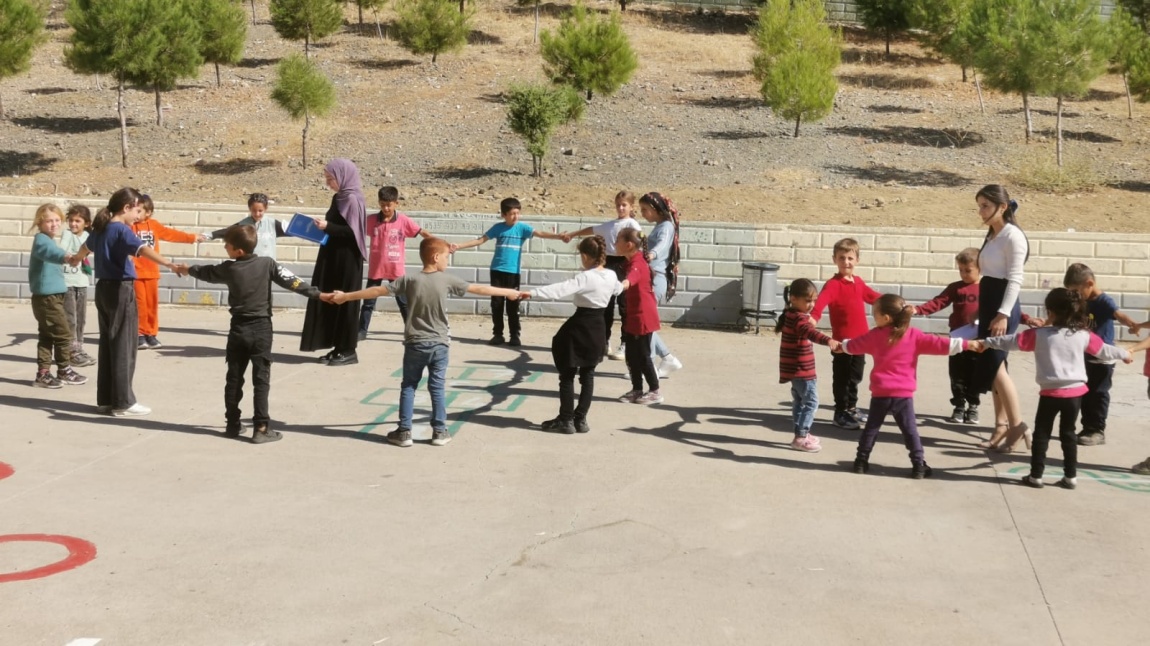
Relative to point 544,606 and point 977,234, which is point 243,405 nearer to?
point 544,606

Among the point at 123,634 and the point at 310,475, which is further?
the point at 310,475

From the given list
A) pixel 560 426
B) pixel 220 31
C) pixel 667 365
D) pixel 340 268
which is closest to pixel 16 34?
pixel 220 31

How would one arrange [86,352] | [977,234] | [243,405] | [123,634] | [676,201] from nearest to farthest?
[123,634], [243,405], [86,352], [977,234], [676,201]

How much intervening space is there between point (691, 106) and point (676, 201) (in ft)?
30.3

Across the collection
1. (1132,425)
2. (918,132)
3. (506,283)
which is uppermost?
(918,132)

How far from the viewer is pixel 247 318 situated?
26.8 feet

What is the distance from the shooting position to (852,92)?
34.5 meters

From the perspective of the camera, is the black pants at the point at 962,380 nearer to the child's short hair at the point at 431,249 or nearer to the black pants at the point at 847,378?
the black pants at the point at 847,378

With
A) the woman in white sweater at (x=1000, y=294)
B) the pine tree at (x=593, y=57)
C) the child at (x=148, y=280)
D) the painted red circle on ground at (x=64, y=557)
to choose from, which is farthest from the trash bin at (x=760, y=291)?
the pine tree at (x=593, y=57)

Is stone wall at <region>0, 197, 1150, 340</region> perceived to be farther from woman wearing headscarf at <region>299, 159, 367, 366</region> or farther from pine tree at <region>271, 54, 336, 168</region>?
pine tree at <region>271, 54, 336, 168</region>

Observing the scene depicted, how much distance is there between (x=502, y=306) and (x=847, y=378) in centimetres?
469

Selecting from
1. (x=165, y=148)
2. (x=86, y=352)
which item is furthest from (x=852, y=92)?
(x=86, y=352)

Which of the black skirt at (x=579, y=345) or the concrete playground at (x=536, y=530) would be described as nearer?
the concrete playground at (x=536, y=530)

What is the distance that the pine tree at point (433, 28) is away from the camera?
36.5m
